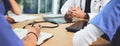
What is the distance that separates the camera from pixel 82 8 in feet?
6.77

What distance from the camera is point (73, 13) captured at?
1791 millimetres

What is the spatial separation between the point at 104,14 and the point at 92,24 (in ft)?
0.27

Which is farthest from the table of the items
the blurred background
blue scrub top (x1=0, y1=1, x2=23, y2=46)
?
the blurred background

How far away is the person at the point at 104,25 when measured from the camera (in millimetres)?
957

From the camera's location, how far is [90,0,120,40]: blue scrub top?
0.95m

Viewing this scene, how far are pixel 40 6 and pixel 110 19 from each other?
2125 millimetres

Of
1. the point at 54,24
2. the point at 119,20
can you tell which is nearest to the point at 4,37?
the point at 119,20

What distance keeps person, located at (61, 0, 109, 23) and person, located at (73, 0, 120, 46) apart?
589 mm

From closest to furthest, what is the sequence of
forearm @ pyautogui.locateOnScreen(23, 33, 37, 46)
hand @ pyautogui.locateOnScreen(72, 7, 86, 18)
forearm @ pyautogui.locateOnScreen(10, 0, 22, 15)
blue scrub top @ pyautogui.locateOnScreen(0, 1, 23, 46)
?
blue scrub top @ pyautogui.locateOnScreen(0, 1, 23, 46)
forearm @ pyautogui.locateOnScreen(23, 33, 37, 46)
hand @ pyautogui.locateOnScreen(72, 7, 86, 18)
forearm @ pyautogui.locateOnScreen(10, 0, 22, 15)

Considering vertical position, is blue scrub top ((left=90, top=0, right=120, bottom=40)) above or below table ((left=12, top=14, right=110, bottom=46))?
above

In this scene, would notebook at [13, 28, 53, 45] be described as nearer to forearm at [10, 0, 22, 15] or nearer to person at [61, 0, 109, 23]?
person at [61, 0, 109, 23]

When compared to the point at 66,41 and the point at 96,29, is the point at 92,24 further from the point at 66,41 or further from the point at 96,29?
the point at 66,41

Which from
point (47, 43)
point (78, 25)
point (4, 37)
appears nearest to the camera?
point (4, 37)

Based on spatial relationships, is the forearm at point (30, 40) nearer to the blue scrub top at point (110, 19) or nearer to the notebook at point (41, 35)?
the notebook at point (41, 35)
